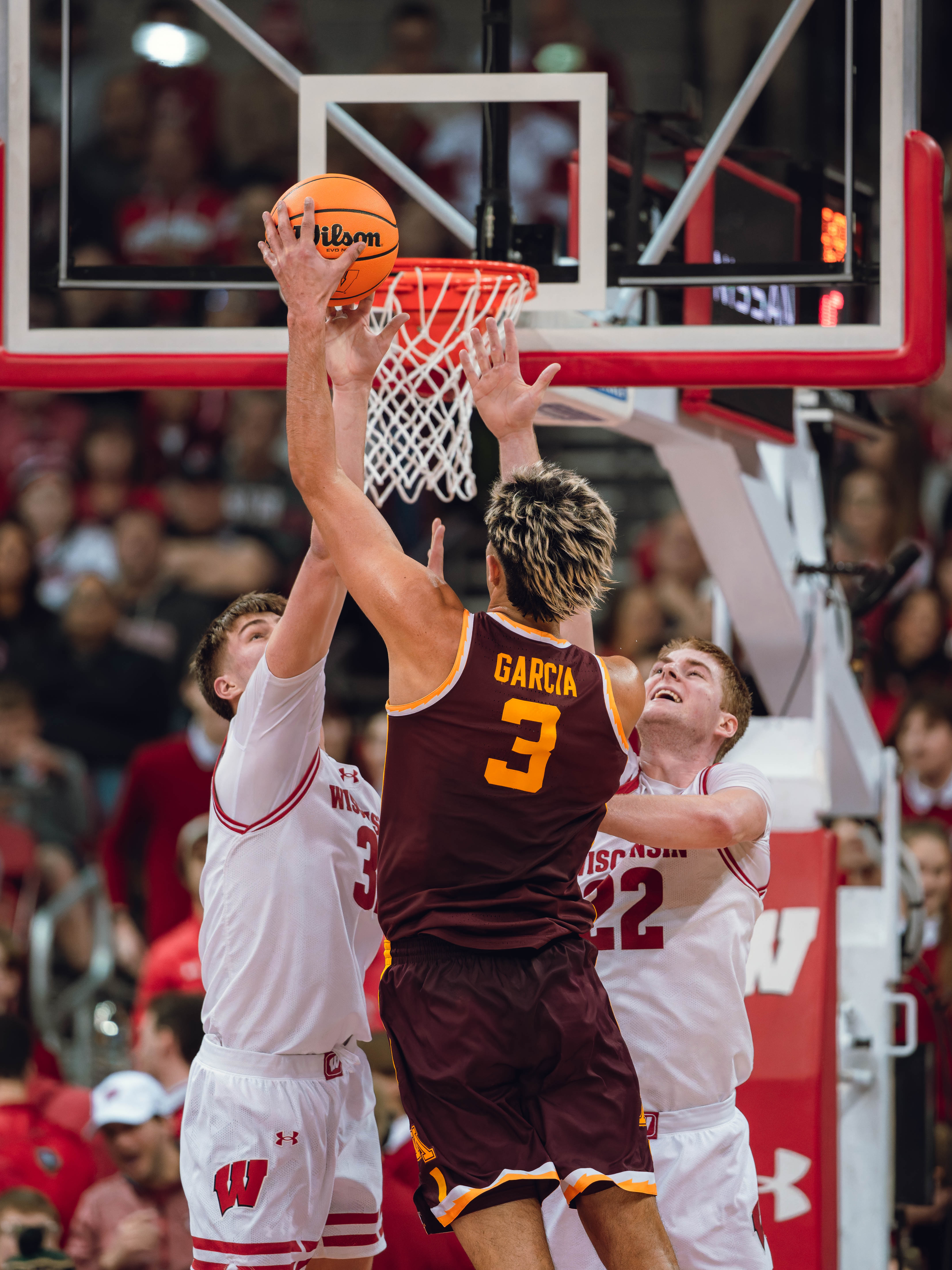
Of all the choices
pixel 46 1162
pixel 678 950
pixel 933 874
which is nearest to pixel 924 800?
pixel 933 874

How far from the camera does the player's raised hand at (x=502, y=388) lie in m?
4.04

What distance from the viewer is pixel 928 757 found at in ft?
26.6

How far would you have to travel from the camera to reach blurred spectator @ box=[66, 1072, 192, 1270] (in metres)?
5.85

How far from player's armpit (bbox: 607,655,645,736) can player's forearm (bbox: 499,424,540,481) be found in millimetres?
553

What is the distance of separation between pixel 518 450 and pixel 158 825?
4.32m

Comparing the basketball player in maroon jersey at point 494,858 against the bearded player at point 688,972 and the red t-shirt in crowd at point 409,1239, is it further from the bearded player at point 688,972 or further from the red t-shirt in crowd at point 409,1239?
the red t-shirt in crowd at point 409,1239

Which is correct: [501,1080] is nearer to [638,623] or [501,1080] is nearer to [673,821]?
[673,821]

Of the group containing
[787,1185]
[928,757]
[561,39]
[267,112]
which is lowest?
[787,1185]

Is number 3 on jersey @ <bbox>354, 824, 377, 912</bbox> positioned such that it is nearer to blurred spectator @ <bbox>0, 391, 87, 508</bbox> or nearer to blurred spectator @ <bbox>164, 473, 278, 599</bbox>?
blurred spectator @ <bbox>164, 473, 278, 599</bbox>

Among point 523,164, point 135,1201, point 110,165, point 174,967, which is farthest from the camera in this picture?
point 110,165

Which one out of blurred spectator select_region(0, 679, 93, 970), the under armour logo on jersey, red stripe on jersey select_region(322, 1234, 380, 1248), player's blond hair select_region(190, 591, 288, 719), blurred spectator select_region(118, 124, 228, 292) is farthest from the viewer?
blurred spectator select_region(118, 124, 228, 292)

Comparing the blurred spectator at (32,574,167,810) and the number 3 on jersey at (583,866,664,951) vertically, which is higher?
the blurred spectator at (32,574,167,810)

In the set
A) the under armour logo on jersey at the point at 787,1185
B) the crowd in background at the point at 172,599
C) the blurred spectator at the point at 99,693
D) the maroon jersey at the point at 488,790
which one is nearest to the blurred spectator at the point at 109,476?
the crowd in background at the point at 172,599

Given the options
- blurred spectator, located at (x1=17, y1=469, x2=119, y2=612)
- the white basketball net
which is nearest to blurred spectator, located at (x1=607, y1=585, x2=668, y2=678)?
blurred spectator, located at (x1=17, y1=469, x2=119, y2=612)
